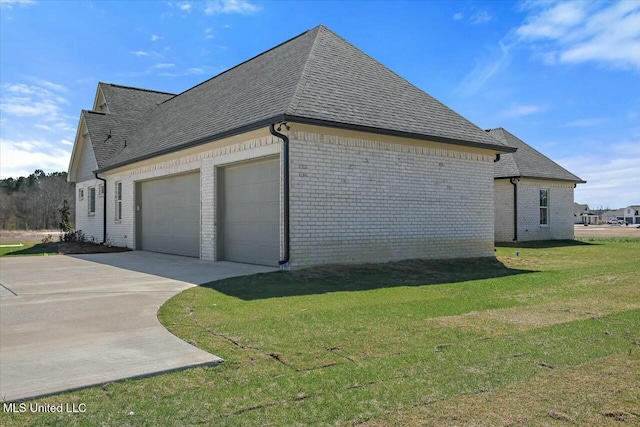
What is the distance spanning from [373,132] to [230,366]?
29.2 feet

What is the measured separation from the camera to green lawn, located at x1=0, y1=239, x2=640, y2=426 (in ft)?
12.0

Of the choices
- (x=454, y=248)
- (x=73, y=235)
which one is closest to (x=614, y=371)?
(x=454, y=248)

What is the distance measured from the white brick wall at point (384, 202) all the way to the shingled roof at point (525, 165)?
9.18m

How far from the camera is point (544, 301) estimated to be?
8.25 metres

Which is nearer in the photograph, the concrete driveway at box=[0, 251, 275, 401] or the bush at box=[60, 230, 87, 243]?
the concrete driveway at box=[0, 251, 275, 401]

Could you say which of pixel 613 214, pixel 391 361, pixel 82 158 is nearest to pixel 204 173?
pixel 391 361

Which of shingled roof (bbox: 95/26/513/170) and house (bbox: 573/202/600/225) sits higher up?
shingled roof (bbox: 95/26/513/170)

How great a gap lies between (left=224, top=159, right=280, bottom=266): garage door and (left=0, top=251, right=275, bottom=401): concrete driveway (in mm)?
952

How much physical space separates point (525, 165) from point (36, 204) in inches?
2180

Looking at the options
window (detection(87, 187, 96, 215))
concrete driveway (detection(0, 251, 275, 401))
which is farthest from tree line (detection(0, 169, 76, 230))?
concrete driveway (detection(0, 251, 275, 401))

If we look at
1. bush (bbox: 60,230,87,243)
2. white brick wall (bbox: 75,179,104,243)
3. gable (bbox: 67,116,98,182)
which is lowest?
bush (bbox: 60,230,87,243)

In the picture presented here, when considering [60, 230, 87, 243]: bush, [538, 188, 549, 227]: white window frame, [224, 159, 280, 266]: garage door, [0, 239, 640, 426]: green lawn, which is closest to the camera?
[0, 239, 640, 426]: green lawn

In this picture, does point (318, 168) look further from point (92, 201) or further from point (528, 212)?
point (92, 201)

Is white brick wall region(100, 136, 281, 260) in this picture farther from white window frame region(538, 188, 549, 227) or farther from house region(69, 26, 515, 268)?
white window frame region(538, 188, 549, 227)
